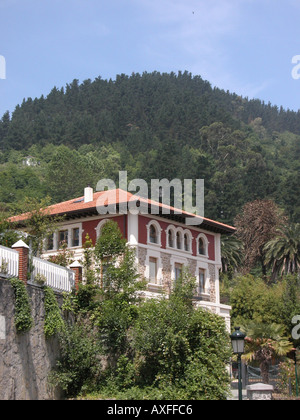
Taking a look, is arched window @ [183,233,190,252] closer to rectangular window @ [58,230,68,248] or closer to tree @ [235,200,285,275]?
rectangular window @ [58,230,68,248]

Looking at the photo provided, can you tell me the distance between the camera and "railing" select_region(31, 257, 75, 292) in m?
24.0

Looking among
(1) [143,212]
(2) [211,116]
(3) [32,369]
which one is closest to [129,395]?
(3) [32,369]

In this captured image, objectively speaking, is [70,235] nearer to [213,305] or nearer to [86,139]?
[213,305]

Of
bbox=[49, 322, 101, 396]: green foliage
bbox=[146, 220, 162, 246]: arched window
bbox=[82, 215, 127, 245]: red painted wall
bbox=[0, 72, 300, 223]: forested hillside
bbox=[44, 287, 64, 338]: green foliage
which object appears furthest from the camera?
bbox=[0, 72, 300, 223]: forested hillside

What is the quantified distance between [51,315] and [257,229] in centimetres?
4294

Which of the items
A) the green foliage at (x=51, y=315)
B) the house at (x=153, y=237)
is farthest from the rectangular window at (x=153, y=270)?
the green foliage at (x=51, y=315)

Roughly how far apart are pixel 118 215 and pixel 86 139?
113238 millimetres

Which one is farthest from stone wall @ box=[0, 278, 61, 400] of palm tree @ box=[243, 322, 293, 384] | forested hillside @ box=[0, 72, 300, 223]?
forested hillside @ box=[0, 72, 300, 223]

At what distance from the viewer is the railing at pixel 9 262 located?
2131 cm

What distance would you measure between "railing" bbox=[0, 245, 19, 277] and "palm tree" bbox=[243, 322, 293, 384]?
15277 millimetres


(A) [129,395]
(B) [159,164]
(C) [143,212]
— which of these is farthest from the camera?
(B) [159,164]

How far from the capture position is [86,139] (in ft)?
479

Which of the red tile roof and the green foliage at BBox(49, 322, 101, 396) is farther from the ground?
the red tile roof
